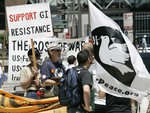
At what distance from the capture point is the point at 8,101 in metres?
8.26

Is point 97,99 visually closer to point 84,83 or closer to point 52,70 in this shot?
point 84,83

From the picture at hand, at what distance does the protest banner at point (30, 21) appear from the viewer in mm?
9547

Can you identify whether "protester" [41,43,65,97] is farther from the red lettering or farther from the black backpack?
the red lettering

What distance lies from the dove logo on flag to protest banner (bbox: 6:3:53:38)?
11.8 ft

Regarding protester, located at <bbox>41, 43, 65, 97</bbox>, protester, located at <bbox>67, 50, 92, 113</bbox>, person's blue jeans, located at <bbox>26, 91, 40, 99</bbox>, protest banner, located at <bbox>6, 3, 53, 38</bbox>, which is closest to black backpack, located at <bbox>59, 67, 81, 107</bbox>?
protester, located at <bbox>67, 50, 92, 113</bbox>

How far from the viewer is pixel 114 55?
588 centimetres

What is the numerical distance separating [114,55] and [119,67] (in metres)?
0.15

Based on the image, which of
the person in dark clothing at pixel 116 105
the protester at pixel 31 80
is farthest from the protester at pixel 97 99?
the protester at pixel 31 80

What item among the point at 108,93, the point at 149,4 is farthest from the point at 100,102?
the point at 149,4

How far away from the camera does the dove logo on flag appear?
5.86 m

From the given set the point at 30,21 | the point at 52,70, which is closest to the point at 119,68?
the point at 52,70

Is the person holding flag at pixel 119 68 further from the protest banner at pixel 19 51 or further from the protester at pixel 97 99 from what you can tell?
the protest banner at pixel 19 51

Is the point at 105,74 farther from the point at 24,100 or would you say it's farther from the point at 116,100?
the point at 24,100

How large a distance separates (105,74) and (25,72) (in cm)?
229
